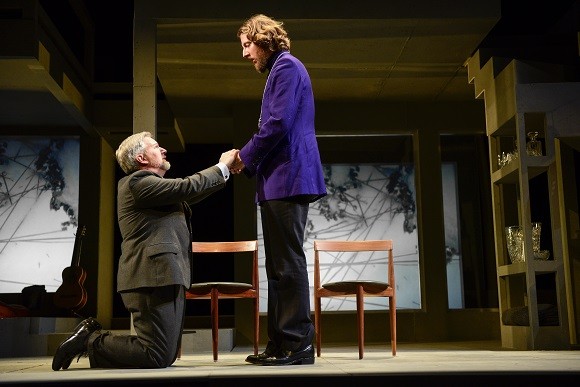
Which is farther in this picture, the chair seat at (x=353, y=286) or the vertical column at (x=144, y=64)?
the vertical column at (x=144, y=64)

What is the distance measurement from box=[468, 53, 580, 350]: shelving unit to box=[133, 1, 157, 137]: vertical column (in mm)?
2462

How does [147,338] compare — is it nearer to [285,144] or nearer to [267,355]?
[267,355]

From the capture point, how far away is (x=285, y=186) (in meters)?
3.27

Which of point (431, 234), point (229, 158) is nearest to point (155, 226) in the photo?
point (229, 158)

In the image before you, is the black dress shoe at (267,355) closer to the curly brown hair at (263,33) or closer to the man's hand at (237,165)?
the man's hand at (237,165)

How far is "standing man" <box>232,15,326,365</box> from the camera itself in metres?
3.25

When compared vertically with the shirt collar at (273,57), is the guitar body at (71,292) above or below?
below

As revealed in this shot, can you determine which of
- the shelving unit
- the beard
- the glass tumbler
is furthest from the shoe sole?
the glass tumbler


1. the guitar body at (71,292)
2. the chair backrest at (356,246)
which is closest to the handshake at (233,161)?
→ the chair backrest at (356,246)

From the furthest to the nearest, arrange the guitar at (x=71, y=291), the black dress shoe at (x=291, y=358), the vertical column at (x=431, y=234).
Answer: the guitar at (x=71, y=291) → the vertical column at (x=431, y=234) → the black dress shoe at (x=291, y=358)

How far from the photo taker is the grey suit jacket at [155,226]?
330cm

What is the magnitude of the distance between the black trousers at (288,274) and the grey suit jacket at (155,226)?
0.34 m

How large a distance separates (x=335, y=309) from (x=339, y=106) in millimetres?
2043

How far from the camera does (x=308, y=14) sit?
5.17 meters
